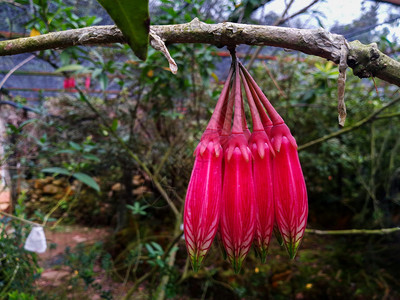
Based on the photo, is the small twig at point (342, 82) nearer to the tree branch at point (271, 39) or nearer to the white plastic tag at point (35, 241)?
the tree branch at point (271, 39)

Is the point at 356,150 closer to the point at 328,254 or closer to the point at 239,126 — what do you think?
the point at 328,254

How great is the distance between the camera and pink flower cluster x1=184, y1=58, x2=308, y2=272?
0.38 metres

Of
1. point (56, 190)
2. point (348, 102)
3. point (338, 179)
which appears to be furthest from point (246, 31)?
point (56, 190)

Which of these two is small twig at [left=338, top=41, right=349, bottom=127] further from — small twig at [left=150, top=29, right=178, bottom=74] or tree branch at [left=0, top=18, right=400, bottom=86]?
small twig at [left=150, top=29, right=178, bottom=74]

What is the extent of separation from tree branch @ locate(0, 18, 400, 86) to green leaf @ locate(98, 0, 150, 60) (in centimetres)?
8

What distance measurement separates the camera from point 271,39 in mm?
359

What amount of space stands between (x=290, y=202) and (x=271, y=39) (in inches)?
8.4

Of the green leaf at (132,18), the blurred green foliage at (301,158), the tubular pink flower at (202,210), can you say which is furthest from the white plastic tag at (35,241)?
the green leaf at (132,18)

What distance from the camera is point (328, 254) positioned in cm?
251

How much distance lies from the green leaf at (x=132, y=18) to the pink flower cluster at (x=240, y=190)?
0.16m

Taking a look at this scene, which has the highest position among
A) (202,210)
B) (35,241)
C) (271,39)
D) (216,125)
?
(271,39)

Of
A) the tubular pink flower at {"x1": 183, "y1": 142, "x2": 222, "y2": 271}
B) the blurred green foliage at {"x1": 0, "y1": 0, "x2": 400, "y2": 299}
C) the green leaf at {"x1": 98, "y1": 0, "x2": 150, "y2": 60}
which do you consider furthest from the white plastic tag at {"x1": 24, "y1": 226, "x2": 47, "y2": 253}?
the green leaf at {"x1": 98, "y1": 0, "x2": 150, "y2": 60}

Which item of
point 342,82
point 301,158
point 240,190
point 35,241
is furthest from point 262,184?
point 301,158

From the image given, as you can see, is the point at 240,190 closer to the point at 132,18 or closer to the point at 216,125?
the point at 216,125
